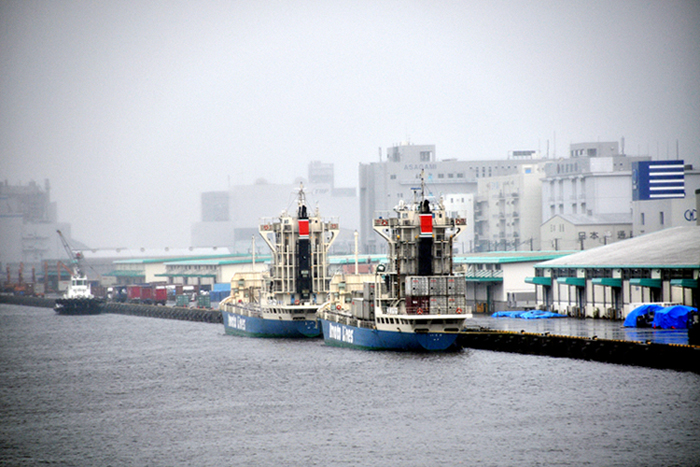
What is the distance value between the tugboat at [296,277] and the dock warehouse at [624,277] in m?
23.9

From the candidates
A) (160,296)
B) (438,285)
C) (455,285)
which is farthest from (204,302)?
(455,285)

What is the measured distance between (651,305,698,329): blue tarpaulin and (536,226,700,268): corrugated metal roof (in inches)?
215

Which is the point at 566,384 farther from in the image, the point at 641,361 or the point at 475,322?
the point at 475,322

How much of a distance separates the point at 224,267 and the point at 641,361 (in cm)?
12432

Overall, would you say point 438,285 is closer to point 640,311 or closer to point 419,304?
point 419,304

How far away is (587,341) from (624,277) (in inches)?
851

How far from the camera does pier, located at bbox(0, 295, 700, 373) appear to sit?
69375 mm

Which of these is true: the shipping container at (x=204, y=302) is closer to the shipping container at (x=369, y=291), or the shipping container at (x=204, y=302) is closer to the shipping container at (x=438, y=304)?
the shipping container at (x=369, y=291)

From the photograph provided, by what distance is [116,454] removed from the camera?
52.8 m

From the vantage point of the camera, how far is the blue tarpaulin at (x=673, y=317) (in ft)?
274

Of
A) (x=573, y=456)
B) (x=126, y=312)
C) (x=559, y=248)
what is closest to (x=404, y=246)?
(x=573, y=456)

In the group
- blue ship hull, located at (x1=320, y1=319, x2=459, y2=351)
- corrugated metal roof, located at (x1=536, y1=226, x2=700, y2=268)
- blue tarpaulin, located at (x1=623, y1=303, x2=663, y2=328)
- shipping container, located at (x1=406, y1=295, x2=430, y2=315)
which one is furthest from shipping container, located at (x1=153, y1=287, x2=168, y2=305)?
blue tarpaulin, located at (x1=623, y1=303, x2=663, y2=328)

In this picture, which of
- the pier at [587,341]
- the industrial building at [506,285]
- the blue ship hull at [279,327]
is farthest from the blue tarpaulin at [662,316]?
the blue ship hull at [279,327]

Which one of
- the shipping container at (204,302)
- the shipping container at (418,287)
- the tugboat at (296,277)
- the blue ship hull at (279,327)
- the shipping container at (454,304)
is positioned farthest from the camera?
the shipping container at (204,302)
